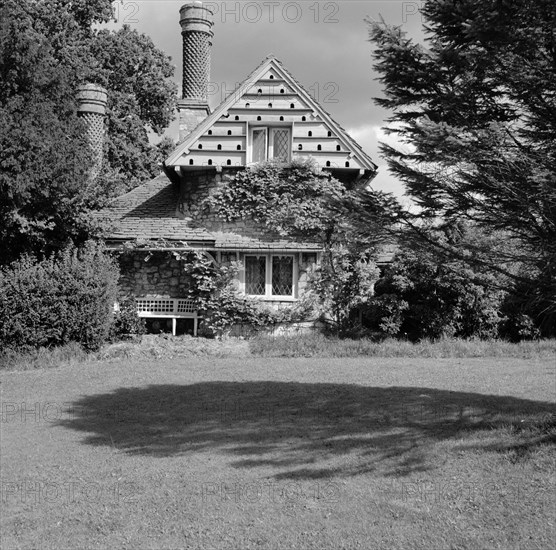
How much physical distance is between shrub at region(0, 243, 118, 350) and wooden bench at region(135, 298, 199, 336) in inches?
89.8

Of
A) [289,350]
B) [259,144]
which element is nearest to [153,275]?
[259,144]

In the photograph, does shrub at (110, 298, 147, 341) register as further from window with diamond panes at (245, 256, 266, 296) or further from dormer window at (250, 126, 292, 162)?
dormer window at (250, 126, 292, 162)

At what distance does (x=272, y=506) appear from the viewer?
6.99m

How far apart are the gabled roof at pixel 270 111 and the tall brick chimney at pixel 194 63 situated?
303 centimetres

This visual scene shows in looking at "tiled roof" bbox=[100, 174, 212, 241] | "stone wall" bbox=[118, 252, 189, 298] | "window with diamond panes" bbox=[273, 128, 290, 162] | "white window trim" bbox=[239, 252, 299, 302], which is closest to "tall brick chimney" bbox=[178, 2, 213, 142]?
"tiled roof" bbox=[100, 174, 212, 241]

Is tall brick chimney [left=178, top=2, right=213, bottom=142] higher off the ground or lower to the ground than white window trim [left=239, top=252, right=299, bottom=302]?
higher

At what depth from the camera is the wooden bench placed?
→ 63.8 feet

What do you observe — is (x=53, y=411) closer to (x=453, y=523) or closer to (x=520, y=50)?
(x=453, y=523)

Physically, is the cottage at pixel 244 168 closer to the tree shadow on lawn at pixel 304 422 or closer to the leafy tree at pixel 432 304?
the leafy tree at pixel 432 304

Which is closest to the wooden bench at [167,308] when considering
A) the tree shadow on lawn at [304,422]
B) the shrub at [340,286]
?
the shrub at [340,286]

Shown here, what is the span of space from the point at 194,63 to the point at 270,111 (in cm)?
487

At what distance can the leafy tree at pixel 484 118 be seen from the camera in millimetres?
7770

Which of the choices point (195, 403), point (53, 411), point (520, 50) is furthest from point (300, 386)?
point (520, 50)

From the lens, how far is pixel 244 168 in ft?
64.6
